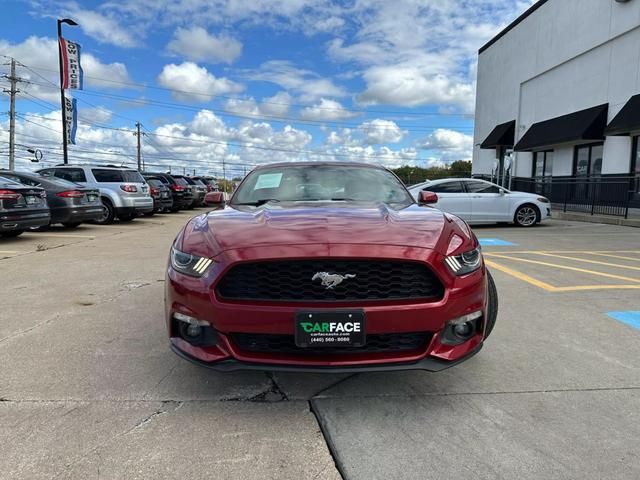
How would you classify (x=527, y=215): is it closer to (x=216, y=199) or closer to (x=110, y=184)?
(x=216, y=199)

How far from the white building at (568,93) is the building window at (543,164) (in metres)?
0.05

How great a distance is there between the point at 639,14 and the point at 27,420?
21.0 meters

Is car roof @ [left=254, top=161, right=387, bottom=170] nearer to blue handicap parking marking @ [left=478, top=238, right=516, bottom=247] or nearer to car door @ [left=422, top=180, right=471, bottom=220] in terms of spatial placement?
blue handicap parking marking @ [left=478, top=238, right=516, bottom=247]

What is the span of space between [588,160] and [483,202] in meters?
10.3

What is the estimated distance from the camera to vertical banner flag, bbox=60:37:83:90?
20.0 metres

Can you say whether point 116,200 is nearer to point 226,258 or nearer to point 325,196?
point 325,196

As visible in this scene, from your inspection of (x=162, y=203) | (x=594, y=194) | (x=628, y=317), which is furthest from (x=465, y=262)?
(x=162, y=203)

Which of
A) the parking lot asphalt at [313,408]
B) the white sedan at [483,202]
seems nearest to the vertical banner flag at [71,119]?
the white sedan at [483,202]

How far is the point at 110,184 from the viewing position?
14469 millimetres

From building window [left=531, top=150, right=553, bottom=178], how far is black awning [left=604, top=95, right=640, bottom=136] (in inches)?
256

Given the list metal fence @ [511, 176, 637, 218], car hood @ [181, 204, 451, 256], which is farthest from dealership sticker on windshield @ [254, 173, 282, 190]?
metal fence @ [511, 176, 637, 218]

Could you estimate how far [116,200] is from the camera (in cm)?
1440

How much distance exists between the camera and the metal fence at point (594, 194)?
15609 mm

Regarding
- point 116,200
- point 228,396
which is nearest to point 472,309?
point 228,396
